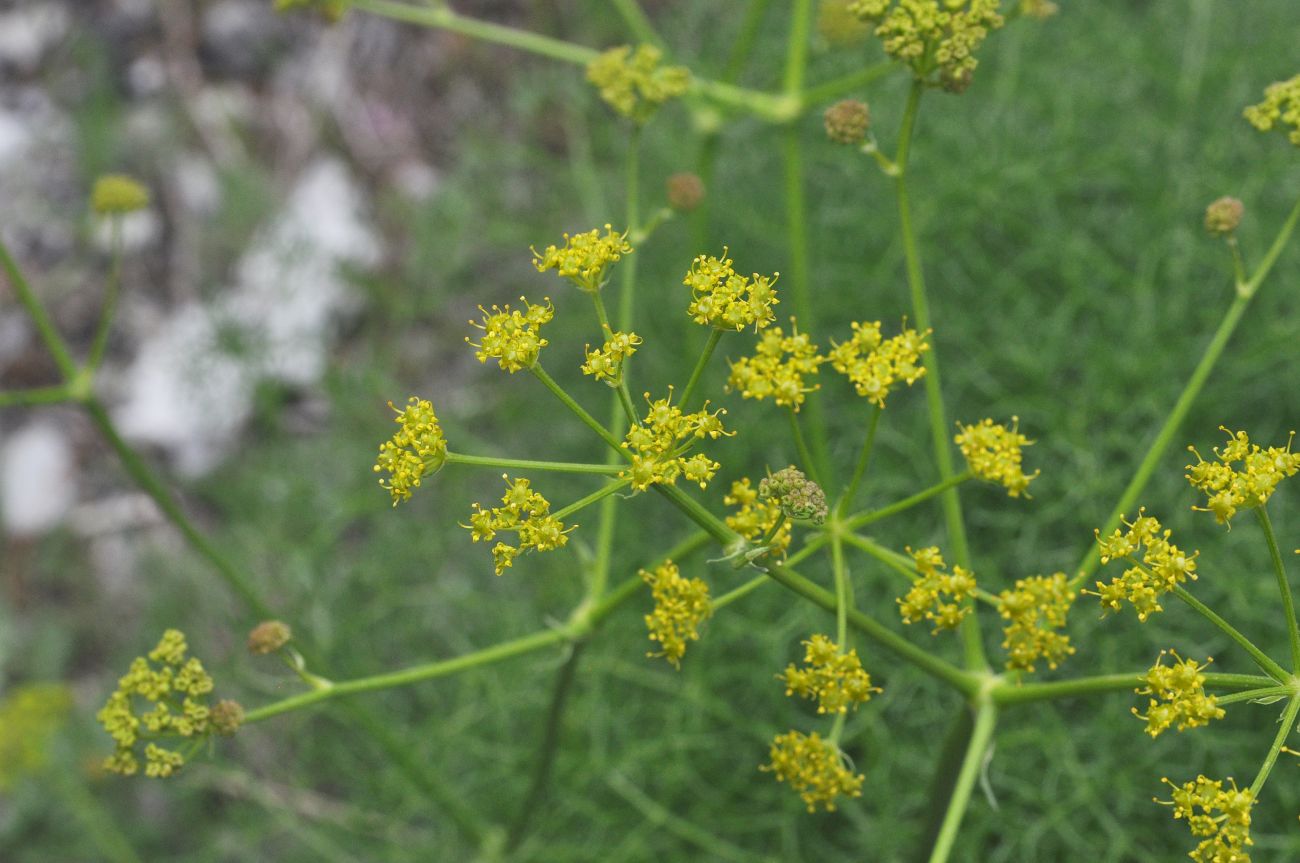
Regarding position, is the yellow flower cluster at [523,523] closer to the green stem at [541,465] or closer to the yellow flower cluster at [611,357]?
the green stem at [541,465]

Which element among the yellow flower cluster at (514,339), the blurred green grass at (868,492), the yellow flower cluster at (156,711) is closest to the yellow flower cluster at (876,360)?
the yellow flower cluster at (514,339)

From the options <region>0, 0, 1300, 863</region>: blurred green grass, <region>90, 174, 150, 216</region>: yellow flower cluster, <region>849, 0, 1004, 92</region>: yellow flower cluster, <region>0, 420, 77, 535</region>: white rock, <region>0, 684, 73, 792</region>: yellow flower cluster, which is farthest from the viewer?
<region>0, 420, 77, 535</region>: white rock

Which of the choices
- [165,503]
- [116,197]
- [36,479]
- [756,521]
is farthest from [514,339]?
[36,479]

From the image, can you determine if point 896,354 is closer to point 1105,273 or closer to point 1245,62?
point 1105,273

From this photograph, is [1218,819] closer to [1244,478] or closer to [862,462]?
[1244,478]

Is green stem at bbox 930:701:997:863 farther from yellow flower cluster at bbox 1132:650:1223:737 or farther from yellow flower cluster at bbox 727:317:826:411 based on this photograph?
yellow flower cluster at bbox 727:317:826:411

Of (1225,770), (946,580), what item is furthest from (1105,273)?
(946,580)

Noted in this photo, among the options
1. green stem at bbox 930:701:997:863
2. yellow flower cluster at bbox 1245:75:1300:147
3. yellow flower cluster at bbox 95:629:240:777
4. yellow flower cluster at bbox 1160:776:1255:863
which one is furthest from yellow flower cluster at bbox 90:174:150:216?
yellow flower cluster at bbox 1160:776:1255:863
